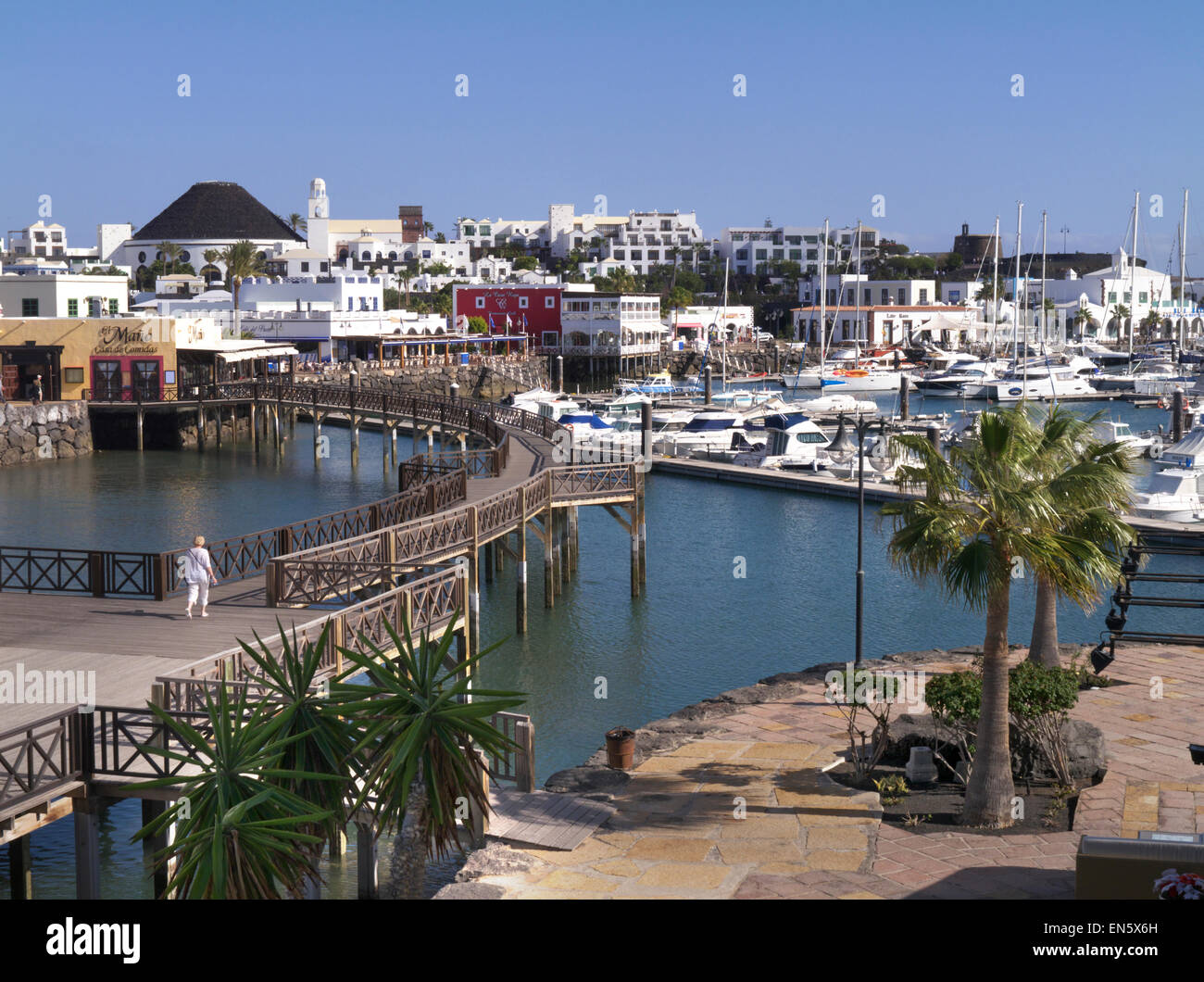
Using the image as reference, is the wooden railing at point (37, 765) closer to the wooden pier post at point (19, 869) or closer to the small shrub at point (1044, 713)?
the wooden pier post at point (19, 869)

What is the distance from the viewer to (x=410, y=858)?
56.7 feet

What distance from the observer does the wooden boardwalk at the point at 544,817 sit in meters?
15.8

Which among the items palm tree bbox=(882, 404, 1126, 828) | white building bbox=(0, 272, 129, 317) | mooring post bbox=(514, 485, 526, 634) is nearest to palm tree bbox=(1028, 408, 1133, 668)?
palm tree bbox=(882, 404, 1126, 828)

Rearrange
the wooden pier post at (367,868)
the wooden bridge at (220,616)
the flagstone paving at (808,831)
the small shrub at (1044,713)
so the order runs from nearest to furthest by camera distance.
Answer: the flagstone paving at (808,831) → the wooden bridge at (220,616) → the wooden pier post at (367,868) → the small shrub at (1044,713)

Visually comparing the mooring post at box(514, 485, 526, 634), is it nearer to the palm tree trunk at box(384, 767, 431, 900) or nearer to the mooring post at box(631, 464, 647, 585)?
the mooring post at box(631, 464, 647, 585)

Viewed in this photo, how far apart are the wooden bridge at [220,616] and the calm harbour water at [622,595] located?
1.70m


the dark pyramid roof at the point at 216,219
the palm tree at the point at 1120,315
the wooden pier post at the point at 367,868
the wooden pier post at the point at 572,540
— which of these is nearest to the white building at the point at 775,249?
the palm tree at the point at 1120,315

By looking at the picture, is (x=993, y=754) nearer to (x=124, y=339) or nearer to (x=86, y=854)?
(x=86, y=854)

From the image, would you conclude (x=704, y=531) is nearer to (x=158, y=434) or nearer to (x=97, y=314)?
(x=158, y=434)

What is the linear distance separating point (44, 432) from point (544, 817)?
55.3 metres

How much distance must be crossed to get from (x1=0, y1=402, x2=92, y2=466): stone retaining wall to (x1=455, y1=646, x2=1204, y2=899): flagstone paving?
167 ft

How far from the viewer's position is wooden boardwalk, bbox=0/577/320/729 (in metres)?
17.8

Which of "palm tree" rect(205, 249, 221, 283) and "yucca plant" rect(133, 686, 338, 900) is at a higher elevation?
"palm tree" rect(205, 249, 221, 283)
